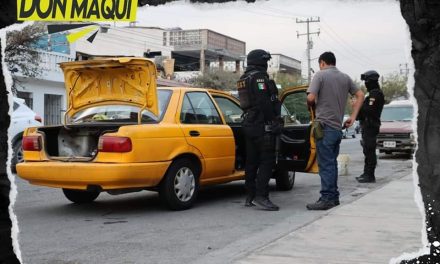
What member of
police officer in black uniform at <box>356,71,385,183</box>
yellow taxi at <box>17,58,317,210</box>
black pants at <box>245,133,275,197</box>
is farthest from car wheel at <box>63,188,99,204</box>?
police officer in black uniform at <box>356,71,385,183</box>

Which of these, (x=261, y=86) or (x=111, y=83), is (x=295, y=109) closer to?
(x=261, y=86)

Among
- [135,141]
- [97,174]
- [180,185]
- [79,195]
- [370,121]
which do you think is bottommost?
[79,195]

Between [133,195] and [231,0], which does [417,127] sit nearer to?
[231,0]

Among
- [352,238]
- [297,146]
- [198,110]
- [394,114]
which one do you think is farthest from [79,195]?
[394,114]

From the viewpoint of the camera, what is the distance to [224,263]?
3.99m

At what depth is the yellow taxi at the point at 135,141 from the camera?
587cm

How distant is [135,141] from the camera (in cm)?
586

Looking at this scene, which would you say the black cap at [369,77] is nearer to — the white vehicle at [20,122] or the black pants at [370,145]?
the black pants at [370,145]

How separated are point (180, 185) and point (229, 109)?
182 cm

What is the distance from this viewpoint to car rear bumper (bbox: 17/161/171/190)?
19.0 feet

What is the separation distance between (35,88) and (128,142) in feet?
57.6

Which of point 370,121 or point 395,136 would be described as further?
point 395,136

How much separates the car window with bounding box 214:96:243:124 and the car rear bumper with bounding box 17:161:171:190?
1.74 m

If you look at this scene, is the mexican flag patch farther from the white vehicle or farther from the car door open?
the white vehicle
